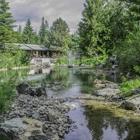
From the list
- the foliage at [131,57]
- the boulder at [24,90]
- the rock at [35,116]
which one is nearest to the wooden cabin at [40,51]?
the foliage at [131,57]

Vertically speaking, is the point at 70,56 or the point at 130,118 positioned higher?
the point at 70,56

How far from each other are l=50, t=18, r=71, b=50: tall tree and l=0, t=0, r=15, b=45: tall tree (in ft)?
63.8

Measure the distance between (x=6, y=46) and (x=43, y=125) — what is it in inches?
1214

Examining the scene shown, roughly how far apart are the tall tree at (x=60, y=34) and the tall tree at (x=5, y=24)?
63.8 feet

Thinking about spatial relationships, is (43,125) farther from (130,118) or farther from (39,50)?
(39,50)

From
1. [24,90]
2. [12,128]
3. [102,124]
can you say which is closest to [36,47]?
→ [24,90]

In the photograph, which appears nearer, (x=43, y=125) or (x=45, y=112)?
(x=43, y=125)

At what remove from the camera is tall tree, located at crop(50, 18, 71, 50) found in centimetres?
6069

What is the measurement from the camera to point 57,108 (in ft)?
41.9

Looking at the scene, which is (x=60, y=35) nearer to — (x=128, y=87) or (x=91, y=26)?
(x=91, y=26)

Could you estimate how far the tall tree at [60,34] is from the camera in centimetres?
6069

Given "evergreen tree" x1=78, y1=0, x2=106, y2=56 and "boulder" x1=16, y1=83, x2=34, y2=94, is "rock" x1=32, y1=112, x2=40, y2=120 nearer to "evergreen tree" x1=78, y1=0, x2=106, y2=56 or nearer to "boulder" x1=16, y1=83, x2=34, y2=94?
"boulder" x1=16, y1=83, x2=34, y2=94

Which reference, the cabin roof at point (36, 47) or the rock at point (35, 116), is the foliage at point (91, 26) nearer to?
the cabin roof at point (36, 47)

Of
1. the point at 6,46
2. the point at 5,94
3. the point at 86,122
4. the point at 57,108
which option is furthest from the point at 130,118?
the point at 6,46
